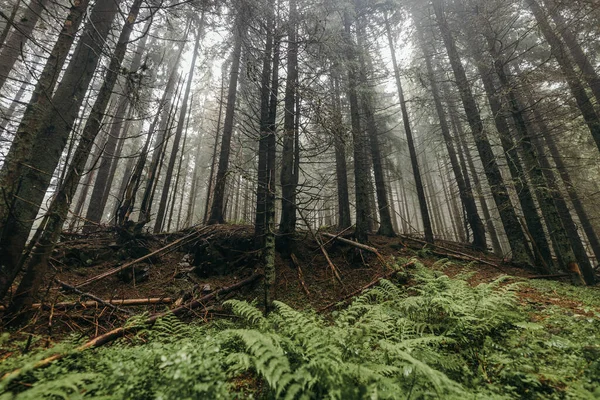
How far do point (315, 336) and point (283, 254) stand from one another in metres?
4.19

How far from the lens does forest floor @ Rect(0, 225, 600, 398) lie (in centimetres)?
374

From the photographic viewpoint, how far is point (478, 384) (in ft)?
7.11

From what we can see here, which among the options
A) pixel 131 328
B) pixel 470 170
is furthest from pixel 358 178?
pixel 470 170

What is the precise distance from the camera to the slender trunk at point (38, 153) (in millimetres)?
3775

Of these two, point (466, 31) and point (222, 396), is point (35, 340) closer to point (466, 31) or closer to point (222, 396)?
point (222, 396)

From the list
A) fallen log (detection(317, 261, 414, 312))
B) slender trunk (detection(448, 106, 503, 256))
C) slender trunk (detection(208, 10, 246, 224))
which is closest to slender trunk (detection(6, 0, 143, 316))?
slender trunk (detection(208, 10, 246, 224))

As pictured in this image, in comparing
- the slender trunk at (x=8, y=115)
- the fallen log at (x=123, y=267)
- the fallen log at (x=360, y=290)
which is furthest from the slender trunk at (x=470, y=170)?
the slender trunk at (x=8, y=115)

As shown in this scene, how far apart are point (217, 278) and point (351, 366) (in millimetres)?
4854

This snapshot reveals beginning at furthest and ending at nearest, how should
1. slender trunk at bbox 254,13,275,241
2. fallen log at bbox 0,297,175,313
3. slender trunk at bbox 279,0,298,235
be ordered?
slender trunk at bbox 279,0,298,235 → slender trunk at bbox 254,13,275,241 → fallen log at bbox 0,297,175,313

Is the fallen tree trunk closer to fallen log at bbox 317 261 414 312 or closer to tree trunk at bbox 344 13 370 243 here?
fallen log at bbox 317 261 414 312

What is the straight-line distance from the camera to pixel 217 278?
614 centimetres

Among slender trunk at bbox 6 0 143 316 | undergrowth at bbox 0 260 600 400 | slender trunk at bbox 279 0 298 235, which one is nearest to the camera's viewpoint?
undergrowth at bbox 0 260 600 400

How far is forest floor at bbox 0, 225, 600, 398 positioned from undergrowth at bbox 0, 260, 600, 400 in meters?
0.98

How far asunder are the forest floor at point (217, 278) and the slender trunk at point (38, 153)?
92cm
